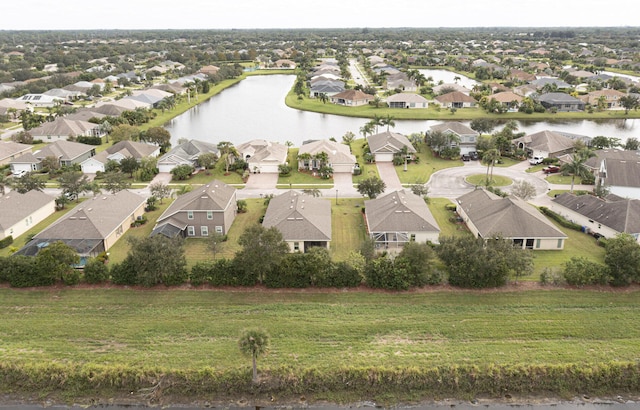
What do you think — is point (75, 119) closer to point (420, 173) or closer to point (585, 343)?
point (420, 173)

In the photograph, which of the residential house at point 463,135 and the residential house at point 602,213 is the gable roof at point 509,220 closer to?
the residential house at point 602,213

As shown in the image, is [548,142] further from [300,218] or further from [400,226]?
[300,218]

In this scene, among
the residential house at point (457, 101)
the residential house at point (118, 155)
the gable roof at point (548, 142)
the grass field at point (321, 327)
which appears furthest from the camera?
the residential house at point (457, 101)

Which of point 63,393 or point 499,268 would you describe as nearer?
point 63,393

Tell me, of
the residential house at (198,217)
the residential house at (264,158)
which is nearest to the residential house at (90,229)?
the residential house at (198,217)

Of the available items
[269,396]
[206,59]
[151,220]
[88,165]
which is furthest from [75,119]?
[206,59]

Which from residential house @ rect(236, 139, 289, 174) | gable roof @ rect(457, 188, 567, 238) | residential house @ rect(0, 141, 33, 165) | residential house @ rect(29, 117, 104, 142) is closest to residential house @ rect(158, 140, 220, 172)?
residential house @ rect(236, 139, 289, 174)
